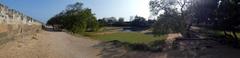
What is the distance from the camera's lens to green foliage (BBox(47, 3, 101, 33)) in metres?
59.8

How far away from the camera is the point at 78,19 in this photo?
5984 centimetres

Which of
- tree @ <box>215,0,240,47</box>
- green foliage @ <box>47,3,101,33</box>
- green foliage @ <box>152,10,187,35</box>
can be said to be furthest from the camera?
green foliage @ <box>47,3,101,33</box>

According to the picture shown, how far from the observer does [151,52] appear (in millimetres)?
18703

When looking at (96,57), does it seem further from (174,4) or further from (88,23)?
(88,23)

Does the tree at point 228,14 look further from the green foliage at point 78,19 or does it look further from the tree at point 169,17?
the green foliage at point 78,19

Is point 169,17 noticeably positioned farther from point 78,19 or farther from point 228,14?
point 78,19

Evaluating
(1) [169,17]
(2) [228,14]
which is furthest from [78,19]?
(2) [228,14]

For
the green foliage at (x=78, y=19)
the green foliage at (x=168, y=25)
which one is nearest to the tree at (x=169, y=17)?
the green foliage at (x=168, y=25)

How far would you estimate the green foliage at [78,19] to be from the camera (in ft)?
196

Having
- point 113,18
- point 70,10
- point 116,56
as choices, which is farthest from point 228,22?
point 113,18

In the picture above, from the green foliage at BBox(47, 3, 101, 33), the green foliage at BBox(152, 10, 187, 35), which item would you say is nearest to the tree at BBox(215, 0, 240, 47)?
the green foliage at BBox(152, 10, 187, 35)

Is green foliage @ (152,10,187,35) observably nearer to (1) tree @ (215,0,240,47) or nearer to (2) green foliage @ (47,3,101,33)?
(1) tree @ (215,0,240,47)

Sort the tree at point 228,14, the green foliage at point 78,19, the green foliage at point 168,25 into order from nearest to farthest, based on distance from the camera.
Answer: the tree at point 228,14 → the green foliage at point 168,25 → the green foliage at point 78,19

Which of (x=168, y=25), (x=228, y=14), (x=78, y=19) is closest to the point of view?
(x=228, y=14)
